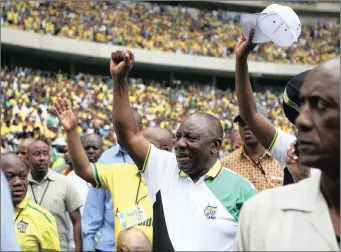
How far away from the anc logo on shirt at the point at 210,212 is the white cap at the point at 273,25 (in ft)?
2.70

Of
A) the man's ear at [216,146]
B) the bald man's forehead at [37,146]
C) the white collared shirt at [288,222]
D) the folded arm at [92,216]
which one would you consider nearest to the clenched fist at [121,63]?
the man's ear at [216,146]

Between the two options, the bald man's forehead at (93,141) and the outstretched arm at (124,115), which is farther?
the bald man's forehead at (93,141)

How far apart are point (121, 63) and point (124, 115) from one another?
0.26m

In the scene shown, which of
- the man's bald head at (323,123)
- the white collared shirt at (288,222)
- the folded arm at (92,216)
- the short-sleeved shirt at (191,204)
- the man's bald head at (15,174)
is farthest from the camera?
the folded arm at (92,216)

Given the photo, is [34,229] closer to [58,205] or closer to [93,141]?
[58,205]

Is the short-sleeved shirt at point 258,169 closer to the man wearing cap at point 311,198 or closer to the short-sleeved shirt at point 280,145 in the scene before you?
the short-sleeved shirt at point 280,145

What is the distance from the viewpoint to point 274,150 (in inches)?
146

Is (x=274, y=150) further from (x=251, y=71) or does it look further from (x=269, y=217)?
(x=251, y=71)

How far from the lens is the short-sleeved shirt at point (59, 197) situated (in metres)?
6.55

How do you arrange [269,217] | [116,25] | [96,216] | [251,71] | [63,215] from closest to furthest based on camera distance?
[269,217] → [96,216] → [63,215] → [116,25] → [251,71]

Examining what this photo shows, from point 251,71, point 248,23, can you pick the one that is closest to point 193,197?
point 248,23

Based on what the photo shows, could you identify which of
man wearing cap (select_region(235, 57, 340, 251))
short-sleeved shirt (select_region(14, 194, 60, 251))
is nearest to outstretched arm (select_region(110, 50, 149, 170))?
short-sleeved shirt (select_region(14, 194, 60, 251))

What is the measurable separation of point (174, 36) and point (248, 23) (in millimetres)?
34044

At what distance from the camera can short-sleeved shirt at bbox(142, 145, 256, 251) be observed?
3.36 m
